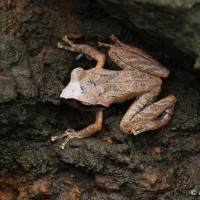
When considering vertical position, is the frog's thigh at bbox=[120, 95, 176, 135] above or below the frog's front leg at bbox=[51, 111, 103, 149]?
above

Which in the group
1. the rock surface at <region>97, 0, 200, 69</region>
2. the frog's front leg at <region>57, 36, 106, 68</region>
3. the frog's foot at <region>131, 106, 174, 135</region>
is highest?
the rock surface at <region>97, 0, 200, 69</region>

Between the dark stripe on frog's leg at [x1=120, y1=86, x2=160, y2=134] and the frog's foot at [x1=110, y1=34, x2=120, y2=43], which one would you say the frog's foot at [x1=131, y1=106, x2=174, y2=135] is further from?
the frog's foot at [x1=110, y1=34, x2=120, y2=43]

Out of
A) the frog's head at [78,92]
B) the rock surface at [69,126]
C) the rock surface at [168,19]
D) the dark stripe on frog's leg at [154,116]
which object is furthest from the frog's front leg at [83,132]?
the rock surface at [168,19]

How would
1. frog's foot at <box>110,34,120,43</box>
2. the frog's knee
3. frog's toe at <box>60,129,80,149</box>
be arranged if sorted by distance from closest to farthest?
frog's toe at <box>60,129,80,149</box>, the frog's knee, frog's foot at <box>110,34,120,43</box>

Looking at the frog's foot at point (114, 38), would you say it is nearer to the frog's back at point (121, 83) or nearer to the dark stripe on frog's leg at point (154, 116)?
the frog's back at point (121, 83)

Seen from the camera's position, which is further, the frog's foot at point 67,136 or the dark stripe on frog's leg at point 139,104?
the dark stripe on frog's leg at point 139,104

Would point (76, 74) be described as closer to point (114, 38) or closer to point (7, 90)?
point (114, 38)

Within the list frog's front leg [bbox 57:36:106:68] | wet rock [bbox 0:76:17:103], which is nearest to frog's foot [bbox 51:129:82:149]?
wet rock [bbox 0:76:17:103]

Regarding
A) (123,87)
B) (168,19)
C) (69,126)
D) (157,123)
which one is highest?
(168,19)

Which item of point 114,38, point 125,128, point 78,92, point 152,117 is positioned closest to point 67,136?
point 78,92
